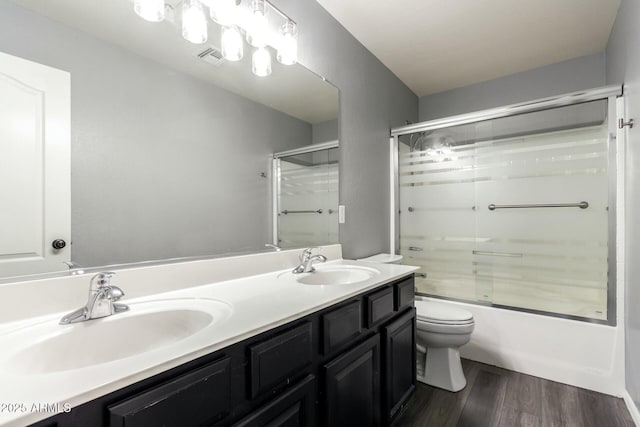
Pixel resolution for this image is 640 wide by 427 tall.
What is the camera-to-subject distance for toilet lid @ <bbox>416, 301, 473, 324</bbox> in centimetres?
177

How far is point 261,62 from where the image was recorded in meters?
1.49

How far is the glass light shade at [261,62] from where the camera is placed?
146cm

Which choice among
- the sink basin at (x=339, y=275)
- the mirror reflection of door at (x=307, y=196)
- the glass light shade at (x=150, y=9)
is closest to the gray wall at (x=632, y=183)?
the sink basin at (x=339, y=275)

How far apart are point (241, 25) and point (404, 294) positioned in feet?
4.99

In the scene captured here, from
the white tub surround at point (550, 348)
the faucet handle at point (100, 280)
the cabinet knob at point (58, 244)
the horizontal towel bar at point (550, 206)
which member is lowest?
the white tub surround at point (550, 348)

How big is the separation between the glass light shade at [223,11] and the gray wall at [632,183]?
1.95 metres

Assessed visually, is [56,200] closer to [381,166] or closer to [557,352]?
[381,166]

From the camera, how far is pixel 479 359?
2176 millimetres

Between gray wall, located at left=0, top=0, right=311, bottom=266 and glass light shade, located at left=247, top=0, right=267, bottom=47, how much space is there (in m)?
0.30

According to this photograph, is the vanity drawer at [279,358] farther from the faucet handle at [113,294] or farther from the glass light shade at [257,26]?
the glass light shade at [257,26]

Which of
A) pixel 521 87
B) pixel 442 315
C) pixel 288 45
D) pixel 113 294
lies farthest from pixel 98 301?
pixel 521 87

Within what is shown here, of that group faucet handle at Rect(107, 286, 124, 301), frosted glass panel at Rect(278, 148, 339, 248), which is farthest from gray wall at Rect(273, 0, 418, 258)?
faucet handle at Rect(107, 286, 124, 301)

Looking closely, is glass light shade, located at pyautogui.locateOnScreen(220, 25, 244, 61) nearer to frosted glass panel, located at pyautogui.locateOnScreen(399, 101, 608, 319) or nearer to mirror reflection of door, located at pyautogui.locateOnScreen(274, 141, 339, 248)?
mirror reflection of door, located at pyautogui.locateOnScreen(274, 141, 339, 248)

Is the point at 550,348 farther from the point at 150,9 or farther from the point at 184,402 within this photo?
the point at 150,9
